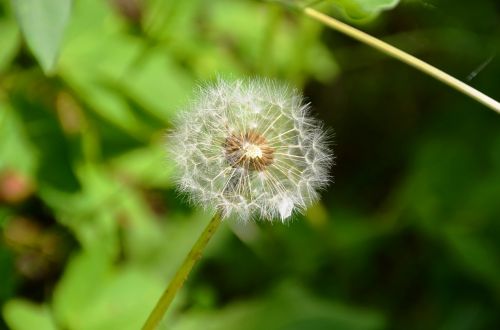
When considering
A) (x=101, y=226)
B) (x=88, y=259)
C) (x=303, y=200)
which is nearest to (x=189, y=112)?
(x=303, y=200)

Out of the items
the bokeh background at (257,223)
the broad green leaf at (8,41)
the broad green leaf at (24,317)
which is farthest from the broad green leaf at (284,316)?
the broad green leaf at (8,41)

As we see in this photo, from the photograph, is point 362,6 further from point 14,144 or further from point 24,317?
point 14,144

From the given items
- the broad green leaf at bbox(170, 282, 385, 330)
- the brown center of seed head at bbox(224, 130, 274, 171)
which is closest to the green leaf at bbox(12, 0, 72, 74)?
the brown center of seed head at bbox(224, 130, 274, 171)

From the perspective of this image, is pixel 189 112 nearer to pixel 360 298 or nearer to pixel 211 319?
pixel 211 319

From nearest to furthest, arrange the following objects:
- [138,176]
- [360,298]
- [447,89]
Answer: [138,176] → [360,298] → [447,89]

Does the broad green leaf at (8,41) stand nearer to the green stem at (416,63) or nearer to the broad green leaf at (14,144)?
the broad green leaf at (14,144)
